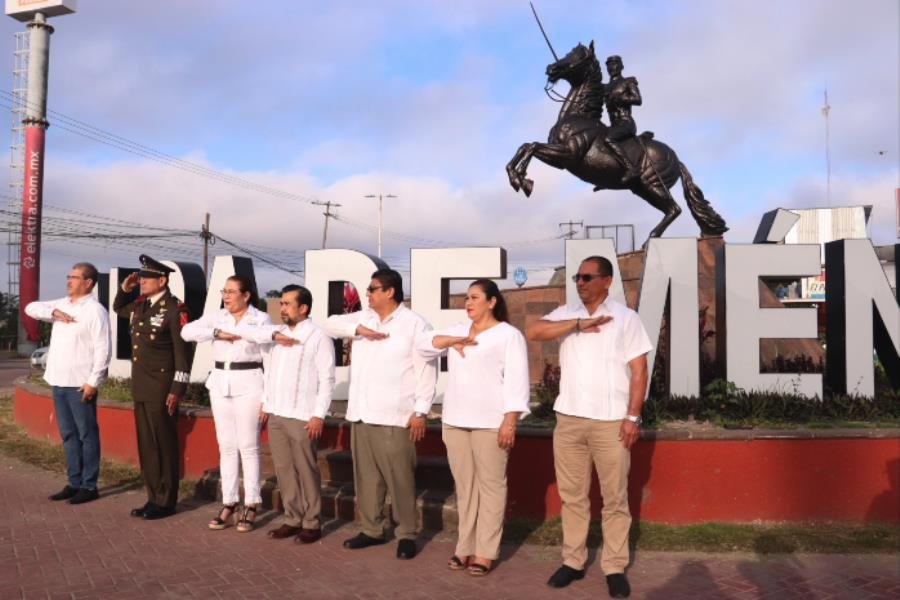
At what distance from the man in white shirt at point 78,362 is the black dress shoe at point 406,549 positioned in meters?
2.79

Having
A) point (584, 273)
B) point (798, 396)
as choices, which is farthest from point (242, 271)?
point (798, 396)

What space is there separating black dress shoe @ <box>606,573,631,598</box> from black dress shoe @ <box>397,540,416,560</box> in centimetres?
121

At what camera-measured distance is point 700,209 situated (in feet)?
29.7

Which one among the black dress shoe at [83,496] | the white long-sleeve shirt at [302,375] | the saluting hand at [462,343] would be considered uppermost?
the saluting hand at [462,343]

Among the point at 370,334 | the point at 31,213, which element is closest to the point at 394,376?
the point at 370,334

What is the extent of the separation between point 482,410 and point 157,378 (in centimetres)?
261

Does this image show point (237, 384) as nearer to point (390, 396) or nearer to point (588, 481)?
point (390, 396)

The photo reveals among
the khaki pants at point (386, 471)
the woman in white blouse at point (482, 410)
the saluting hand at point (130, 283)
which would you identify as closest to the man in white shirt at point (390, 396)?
the khaki pants at point (386, 471)

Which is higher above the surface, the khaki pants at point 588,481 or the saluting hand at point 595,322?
the saluting hand at point 595,322

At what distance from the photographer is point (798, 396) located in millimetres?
6215

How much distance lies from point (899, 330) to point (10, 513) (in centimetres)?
707

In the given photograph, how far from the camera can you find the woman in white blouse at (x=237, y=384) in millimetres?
5152

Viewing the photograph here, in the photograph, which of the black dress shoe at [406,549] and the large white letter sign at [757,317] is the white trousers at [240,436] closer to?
the black dress shoe at [406,549]

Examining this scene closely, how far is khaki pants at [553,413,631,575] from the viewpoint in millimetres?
4109
